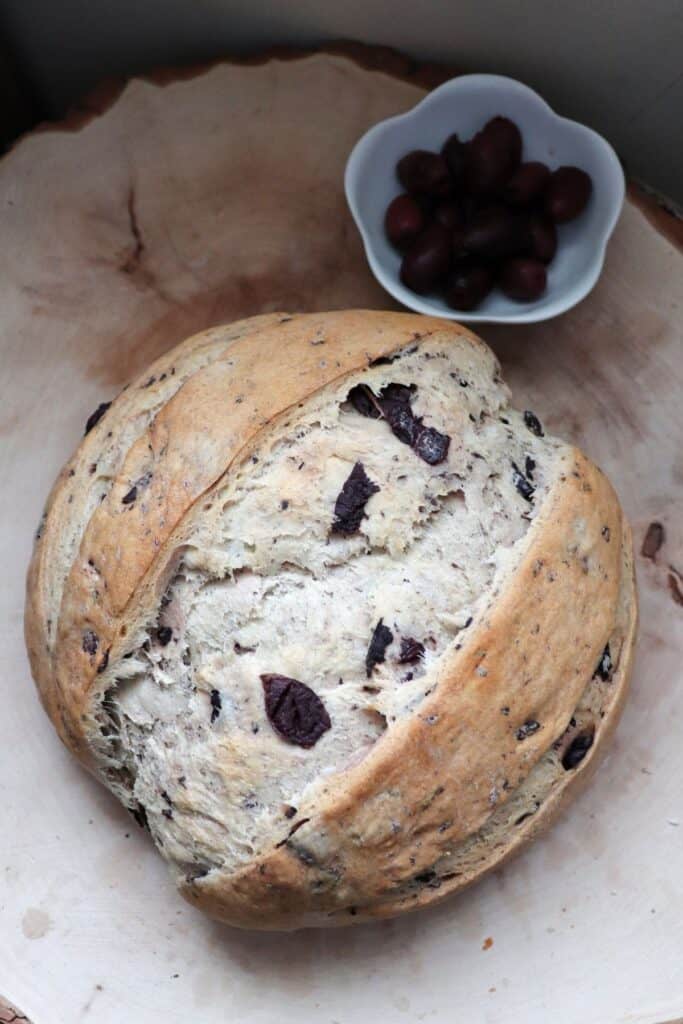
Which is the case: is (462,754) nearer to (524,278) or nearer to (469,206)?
(524,278)

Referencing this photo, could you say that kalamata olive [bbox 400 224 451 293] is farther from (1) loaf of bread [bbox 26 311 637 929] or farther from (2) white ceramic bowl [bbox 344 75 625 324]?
(1) loaf of bread [bbox 26 311 637 929]

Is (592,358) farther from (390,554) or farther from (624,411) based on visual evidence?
(390,554)

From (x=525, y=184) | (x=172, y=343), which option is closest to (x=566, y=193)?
(x=525, y=184)

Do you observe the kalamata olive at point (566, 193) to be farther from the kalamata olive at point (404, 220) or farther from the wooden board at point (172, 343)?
the kalamata olive at point (404, 220)

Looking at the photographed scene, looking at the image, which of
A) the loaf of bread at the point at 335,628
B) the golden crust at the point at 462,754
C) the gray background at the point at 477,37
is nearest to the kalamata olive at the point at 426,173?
the gray background at the point at 477,37

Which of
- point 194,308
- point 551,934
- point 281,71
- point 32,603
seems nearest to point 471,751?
point 551,934

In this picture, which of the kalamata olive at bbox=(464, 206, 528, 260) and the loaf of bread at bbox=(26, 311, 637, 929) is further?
the kalamata olive at bbox=(464, 206, 528, 260)

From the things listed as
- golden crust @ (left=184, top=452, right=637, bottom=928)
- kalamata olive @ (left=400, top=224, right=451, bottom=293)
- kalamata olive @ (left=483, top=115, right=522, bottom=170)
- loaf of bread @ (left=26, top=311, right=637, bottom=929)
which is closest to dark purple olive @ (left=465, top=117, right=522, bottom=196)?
kalamata olive @ (left=483, top=115, right=522, bottom=170)
